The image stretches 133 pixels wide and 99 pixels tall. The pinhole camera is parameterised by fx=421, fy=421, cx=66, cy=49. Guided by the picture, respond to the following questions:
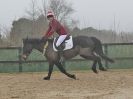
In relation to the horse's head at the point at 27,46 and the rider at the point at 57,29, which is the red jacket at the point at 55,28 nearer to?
the rider at the point at 57,29

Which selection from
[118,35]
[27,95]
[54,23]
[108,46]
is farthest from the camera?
[118,35]

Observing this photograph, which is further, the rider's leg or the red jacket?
the rider's leg

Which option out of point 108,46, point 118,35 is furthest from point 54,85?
point 118,35

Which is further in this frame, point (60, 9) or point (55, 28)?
point (60, 9)

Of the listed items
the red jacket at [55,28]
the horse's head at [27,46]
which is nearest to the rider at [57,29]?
the red jacket at [55,28]

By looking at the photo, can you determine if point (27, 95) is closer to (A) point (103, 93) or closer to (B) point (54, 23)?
(A) point (103, 93)

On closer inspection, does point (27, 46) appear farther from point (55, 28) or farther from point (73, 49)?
point (73, 49)

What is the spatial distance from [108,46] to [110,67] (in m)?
0.93

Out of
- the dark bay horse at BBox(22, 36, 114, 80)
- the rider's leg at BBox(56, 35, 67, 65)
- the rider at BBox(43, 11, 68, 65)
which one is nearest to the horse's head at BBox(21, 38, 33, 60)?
the dark bay horse at BBox(22, 36, 114, 80)

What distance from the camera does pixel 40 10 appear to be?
1218 inches

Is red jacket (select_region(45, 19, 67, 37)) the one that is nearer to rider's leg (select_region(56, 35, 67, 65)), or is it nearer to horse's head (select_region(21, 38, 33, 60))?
rider's leg (select_region(56, 35, 67, 65))

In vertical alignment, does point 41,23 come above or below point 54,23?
below

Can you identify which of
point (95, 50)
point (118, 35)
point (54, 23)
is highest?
point (54, 23)

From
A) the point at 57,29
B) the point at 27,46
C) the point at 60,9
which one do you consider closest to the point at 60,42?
the point at 57,29
